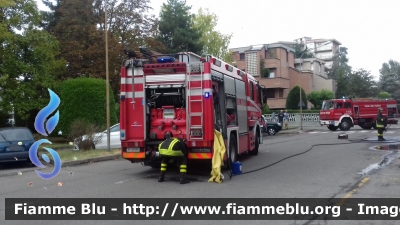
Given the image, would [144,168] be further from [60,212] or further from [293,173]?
[60,212]

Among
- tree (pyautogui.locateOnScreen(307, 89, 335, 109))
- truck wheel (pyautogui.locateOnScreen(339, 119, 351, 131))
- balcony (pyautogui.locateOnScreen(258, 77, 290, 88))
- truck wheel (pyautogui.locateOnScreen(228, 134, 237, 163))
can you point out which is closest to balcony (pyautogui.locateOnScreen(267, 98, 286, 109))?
balcony (pyautogui.locateOnScreen(258, 77, 290, 88))

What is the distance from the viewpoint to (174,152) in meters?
10.8

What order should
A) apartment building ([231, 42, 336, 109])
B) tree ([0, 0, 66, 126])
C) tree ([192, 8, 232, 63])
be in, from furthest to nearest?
1. apartment building ([231, 42, 336, 109])
2. tree ([192, 8, 232, 63])
3. tree ([0, 0, 66, 126])

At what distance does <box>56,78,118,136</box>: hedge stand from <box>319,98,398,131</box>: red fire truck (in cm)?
1790

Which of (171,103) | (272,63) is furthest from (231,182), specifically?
(272,63)

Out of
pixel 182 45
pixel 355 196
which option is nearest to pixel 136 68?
pixel 355 196

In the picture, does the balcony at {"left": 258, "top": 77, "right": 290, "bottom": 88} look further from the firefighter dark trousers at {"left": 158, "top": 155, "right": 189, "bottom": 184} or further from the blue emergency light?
the firefighter dark trousers at {"left": 158, "top": 155, "right": 189, "bottom": 184}

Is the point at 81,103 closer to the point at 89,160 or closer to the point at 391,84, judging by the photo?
the point at 89,160

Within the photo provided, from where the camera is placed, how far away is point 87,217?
769cm

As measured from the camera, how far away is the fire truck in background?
1131cm

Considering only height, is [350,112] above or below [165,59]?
below

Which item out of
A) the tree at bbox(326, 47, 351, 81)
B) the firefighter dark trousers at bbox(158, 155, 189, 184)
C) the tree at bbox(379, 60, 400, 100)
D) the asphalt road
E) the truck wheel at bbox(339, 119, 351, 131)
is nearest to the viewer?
the asphalt road

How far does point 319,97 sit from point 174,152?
45.8 meters

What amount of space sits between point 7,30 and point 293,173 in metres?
16.4
